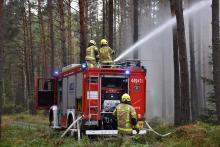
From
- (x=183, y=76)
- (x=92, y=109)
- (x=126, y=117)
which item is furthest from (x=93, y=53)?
(x=126, y=117)

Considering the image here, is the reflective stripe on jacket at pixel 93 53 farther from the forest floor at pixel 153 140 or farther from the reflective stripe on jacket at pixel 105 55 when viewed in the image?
the forest floor at pixel 153 140

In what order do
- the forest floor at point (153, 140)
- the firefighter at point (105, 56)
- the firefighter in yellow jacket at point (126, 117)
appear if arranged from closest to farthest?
the firefighter in yellow jacket at point (126, 117), the forest floor at point (153, 140), the firefighter at point (105, 56)

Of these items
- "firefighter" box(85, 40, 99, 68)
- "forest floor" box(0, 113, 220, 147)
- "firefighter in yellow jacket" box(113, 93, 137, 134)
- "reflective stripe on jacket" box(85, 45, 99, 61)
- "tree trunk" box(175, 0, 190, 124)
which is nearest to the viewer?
"firefighter in yellow jacket" box(113, 93, 137, 134)

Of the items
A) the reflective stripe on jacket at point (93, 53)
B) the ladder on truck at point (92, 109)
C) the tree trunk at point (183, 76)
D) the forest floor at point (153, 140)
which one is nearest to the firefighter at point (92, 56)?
the reflective stripe on jacket at point (93, 53)

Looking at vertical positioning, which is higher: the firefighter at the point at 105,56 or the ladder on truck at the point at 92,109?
the firefighter at the point at 105,56

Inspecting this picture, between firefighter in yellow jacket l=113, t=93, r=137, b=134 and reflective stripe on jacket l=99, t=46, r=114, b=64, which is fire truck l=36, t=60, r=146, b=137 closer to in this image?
reflective stripe on jacket l=99, t=46, r=114, b=64

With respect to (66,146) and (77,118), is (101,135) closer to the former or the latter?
(77,118)

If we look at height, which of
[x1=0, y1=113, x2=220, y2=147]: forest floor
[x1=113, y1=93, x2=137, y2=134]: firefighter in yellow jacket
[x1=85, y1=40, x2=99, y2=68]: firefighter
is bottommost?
[x1=0, y1=113, x2=220, y2=147]: forest floor

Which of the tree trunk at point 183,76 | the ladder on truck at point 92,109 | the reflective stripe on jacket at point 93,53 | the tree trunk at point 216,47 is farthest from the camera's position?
the tree trunk at point 183,76

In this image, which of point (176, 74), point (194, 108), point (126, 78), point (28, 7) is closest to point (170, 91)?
point (28, 7)

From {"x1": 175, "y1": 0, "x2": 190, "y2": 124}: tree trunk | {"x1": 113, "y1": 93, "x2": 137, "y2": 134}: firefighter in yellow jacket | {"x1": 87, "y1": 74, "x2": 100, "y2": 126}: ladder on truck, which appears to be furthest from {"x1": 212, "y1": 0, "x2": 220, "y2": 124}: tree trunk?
{"x1": 113, "y1": 93, "x2": 137, "y2": 134}: firefighter in yellow jacket

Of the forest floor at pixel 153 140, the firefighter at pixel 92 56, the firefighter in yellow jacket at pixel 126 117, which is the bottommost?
the forest floor at pixel 153 140

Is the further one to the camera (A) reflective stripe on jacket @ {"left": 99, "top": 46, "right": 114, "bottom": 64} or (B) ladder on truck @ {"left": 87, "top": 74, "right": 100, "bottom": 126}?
(A) reflective stripe on jacket @ {"left": 99, "top": 46, "right": 114, "bottom": 64}

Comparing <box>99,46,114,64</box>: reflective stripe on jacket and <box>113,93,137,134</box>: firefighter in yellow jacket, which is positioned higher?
<box>99,46,114,64</box>: reflective stripe on jacket
